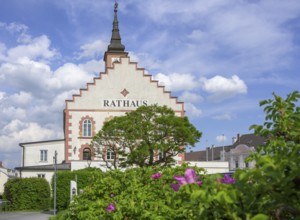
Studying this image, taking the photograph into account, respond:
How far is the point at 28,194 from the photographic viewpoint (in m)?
36.4

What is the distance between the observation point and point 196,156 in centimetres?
12569

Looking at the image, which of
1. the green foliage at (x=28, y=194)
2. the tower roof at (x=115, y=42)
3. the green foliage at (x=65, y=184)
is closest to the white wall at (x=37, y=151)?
the tower roof at (x=115, y=42)

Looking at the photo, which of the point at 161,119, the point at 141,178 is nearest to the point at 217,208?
the point at 141,178

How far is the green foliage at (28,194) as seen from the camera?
36.2 m

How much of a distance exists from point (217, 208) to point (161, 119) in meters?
31.1

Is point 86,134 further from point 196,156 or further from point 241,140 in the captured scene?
point 196,156

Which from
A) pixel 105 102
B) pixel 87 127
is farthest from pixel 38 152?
pixel 105 102

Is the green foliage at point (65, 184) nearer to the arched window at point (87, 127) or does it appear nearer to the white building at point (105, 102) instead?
the white building at point (105, 102)

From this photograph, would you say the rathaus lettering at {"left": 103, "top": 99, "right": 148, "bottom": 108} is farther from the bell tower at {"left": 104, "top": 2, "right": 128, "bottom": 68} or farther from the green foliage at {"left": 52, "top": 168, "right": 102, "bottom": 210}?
the green foliage at {"left": 52, "top": 168, "right": 102, "bottom": 210}

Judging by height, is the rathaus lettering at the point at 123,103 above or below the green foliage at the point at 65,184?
above

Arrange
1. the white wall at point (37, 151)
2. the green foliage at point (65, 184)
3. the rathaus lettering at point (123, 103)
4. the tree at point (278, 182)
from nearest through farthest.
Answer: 1. the tree at point (278, 182)
2. the green foliage at point (65, 184)
3. the rathaus lettering at point (123, 103)
4. the white wall at point (37, 151)

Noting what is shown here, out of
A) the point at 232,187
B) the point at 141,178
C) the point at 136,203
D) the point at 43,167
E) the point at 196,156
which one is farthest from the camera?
the point at 196,156

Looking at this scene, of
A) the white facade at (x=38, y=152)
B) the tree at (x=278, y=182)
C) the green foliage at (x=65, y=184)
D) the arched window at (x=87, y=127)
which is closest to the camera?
the tree at (x=278, y=182)

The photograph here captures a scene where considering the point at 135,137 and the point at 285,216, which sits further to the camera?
the point at 135,137
